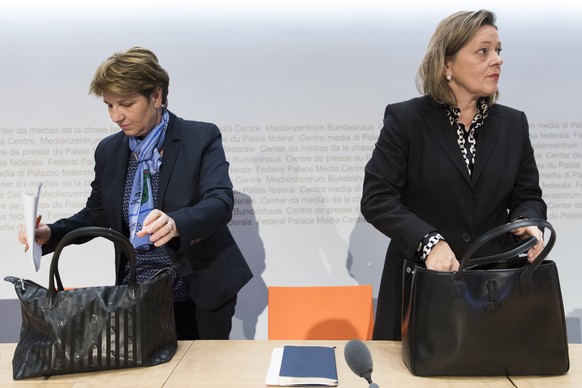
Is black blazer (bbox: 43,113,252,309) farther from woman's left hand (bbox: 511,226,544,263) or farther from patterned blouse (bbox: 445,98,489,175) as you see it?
woman's left hand (bbox: 511,226,544,263)

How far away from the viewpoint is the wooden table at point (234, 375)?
137 centimetres

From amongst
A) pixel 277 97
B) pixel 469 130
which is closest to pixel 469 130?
pixel 469 130

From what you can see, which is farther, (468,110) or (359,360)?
(468,110)

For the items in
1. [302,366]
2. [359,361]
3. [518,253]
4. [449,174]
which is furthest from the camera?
[449,174]

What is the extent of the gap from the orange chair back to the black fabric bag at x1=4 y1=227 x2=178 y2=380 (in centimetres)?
86

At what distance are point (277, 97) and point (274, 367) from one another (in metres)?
2.44

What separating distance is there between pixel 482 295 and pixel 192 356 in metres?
0.76

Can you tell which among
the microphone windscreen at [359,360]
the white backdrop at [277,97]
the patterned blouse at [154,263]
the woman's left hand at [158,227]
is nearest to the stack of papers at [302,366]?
the microphone windscreen at [359,360]

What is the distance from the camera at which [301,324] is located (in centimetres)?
230

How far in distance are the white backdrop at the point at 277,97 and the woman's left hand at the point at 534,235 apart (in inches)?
80.8

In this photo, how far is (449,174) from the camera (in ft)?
6.10

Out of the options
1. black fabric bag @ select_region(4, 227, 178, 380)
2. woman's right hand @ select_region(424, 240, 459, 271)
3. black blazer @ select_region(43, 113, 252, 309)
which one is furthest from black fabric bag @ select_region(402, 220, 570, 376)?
black blazer @ select_region(43, 113, 252, 309)

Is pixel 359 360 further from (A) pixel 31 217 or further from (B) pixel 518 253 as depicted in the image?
(A) pixel 31 217

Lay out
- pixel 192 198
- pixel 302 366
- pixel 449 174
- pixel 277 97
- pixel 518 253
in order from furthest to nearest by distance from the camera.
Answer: pixel 277 97, pixel 192 198, pixel 449 174, pixel 302 366, pixel 518 253
